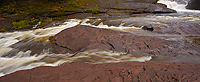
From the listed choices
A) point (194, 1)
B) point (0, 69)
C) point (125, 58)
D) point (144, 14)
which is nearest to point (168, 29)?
point (125, 58)

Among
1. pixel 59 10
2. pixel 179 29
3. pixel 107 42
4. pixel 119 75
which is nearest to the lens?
pixel 119 75

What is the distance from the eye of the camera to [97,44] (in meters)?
3.75

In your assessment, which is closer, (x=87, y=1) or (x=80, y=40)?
(x=80, y=40)

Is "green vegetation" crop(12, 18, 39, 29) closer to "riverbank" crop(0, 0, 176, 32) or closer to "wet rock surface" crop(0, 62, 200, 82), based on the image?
"riverbank" crop(0, 0, 176, 32)

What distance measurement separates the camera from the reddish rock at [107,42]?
346cm

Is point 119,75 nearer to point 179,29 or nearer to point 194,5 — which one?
point 179,29

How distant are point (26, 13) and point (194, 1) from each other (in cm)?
1392

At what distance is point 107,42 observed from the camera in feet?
12.5

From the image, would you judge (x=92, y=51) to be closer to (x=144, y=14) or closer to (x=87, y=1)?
(x=144, y=14)

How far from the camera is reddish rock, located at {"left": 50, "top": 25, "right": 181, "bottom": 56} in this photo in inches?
136

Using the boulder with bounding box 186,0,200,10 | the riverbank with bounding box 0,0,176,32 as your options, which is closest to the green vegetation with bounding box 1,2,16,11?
the riverbank with bounding box 0,0,176,32

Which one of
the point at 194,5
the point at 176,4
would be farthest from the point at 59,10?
the point at 194,5

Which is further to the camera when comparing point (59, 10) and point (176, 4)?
point (176, 4)

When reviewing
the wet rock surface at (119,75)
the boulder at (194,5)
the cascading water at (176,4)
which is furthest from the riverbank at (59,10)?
the wet rock surface at (119,75)
